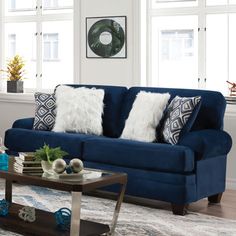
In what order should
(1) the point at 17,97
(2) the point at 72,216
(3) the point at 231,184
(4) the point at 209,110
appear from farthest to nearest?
(1) the point at 17,97
(3) the point at 231,184
(4) the point at 209,110
(2) the point at 72,216

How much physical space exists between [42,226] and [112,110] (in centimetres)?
205

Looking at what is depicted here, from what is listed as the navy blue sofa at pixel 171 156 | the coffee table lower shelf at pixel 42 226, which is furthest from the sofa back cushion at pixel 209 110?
the coffee table lower shelf at pixel 42 226

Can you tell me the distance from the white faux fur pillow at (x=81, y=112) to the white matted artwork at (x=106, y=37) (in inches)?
36.1

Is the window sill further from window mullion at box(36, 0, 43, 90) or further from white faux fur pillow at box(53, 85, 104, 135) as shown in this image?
white faux fur pillow at box(53, 85, 104, 135)

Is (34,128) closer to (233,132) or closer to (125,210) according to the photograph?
(125,210)

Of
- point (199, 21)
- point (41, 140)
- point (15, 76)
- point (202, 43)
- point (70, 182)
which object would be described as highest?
point (199, 21)

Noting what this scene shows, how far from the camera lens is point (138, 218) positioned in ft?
14.2

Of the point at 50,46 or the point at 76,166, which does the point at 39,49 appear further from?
the point at 76,166

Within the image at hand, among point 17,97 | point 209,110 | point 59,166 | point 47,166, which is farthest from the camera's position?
point 17,97

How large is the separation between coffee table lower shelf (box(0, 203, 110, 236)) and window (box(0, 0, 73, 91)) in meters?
3.33

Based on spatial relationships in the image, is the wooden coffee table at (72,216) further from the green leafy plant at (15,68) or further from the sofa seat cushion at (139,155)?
the green leafy plant at (15,68)

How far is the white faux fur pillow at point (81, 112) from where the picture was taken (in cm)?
546

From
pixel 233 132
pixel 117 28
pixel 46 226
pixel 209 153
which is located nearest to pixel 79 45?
pixel 117 28

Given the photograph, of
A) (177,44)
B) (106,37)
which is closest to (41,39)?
(106,37)
